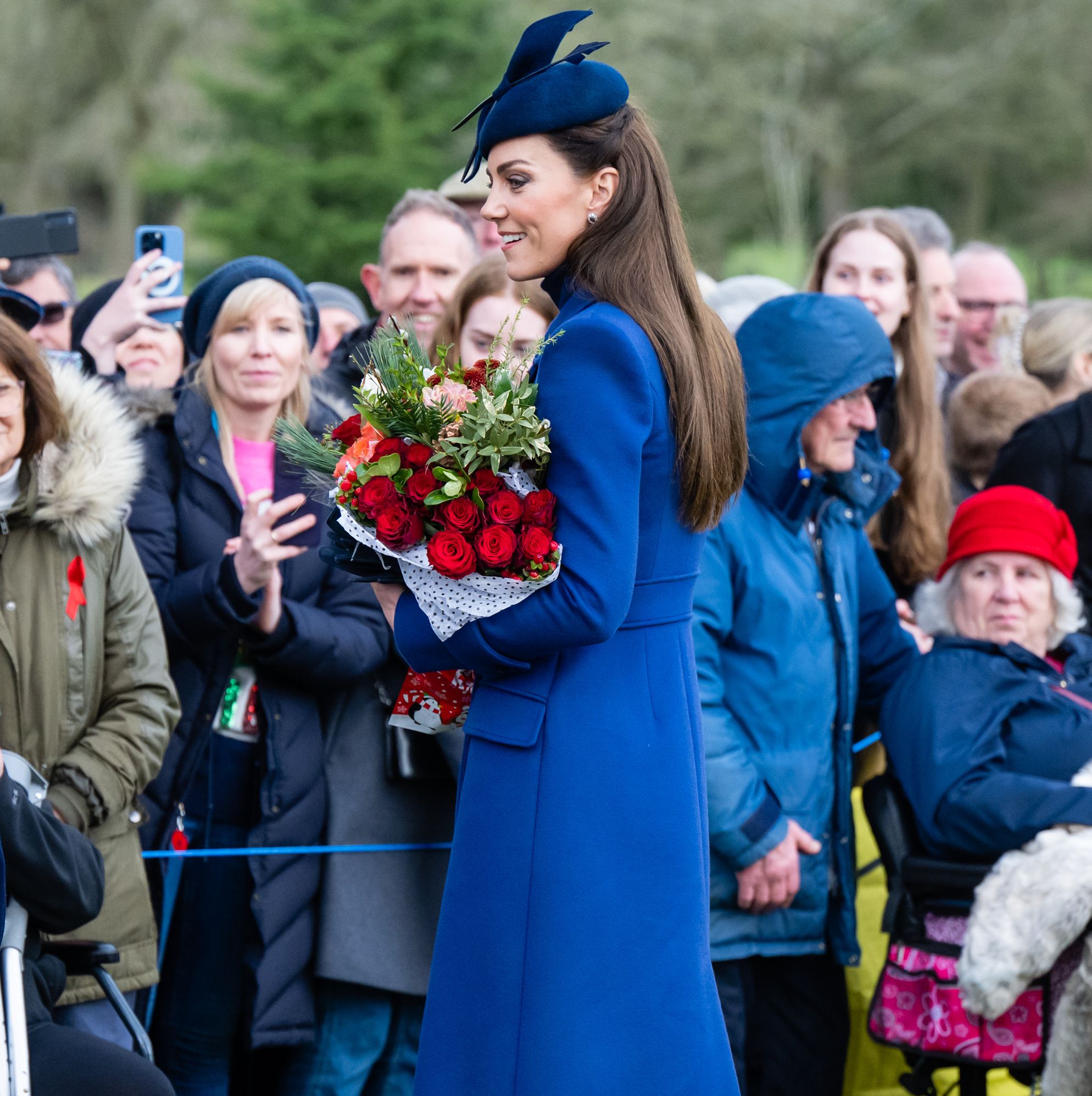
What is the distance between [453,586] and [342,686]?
1562 mm

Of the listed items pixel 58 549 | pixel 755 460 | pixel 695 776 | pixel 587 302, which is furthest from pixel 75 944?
pixel 755 460

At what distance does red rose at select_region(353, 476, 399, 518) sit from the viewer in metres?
2.46

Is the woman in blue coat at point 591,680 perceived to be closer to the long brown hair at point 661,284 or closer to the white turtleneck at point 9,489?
the long brown hair at point 661,284

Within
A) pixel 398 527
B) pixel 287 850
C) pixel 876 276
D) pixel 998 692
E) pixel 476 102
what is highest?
pixel 476 102

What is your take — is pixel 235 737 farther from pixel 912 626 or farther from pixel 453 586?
pixel 912 626

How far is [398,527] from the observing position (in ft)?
7.99

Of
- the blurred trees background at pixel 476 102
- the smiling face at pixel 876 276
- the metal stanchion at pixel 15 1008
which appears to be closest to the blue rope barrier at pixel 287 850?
the metal stanchion at pixel 15 1008

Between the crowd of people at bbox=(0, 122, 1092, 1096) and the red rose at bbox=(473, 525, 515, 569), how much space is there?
1286mm

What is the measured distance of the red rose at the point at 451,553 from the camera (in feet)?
7.84

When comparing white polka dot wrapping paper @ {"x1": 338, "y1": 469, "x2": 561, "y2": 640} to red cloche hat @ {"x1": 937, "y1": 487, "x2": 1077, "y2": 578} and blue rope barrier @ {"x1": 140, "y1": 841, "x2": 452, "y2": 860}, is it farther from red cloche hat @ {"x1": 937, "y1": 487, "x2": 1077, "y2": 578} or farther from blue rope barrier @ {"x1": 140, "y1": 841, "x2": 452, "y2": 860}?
red cloche hat @ {"x1": 937, "y1": 487, "x2": 1077, "y2": 578}

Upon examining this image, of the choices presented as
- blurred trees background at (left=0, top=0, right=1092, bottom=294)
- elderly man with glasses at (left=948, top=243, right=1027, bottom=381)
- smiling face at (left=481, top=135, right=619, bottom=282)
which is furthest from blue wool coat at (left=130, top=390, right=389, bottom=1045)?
blurred trees background at (left=0, top=0, right=1092, bottom=294)

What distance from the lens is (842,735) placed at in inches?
154

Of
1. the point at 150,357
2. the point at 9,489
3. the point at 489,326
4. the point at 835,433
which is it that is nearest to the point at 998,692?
the point at 835,433

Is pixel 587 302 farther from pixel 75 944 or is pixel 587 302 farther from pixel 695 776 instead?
pixel 75 944
